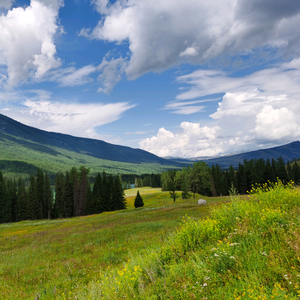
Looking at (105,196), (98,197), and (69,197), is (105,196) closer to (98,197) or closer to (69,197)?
(98,197)

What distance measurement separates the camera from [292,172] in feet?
277

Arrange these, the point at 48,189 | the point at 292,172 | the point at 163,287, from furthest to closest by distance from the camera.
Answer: the point at 292,172 < the point at 48,189 < the point at 163,287

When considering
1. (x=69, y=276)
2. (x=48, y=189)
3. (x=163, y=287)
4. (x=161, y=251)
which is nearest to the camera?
(x=163, y=287)

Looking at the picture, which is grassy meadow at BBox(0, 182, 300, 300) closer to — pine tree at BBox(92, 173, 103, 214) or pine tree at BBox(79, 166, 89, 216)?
pine tree at BBox(92, 173, 103, 214)

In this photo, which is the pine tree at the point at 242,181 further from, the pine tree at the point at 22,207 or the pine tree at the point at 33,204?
the pine tree at the point at 22,207

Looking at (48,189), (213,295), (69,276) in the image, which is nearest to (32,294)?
(69,276)

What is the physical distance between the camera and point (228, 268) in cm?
450

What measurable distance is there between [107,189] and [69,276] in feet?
212

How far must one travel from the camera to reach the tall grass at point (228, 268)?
3580 millimetres

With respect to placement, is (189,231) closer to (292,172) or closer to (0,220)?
(0,220)

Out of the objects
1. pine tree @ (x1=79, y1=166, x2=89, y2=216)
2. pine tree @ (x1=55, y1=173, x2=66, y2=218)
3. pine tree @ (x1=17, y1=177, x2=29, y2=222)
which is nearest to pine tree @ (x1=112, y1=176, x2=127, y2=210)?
pine tree @ (x1=79, y1=166, x2=89, y2=216)

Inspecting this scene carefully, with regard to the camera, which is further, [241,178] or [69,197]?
[241,178]

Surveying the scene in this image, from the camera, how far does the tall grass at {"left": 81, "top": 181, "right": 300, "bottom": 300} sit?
3.58m

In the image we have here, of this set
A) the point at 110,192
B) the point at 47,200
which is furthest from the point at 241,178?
the point at 47,200
